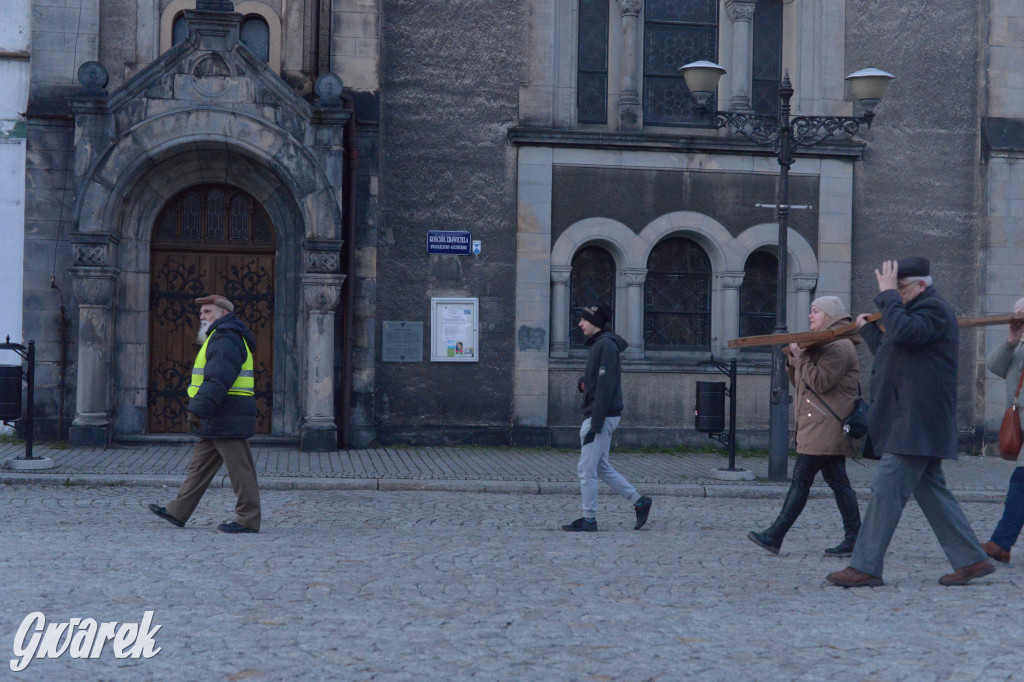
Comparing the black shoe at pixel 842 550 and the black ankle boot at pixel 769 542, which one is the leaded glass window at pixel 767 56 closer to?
the black shoe at pixel 842 550

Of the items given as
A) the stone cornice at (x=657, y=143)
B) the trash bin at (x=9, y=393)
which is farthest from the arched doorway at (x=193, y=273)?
the stone cornice at (x=657, y=143)

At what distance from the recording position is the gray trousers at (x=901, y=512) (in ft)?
22.6

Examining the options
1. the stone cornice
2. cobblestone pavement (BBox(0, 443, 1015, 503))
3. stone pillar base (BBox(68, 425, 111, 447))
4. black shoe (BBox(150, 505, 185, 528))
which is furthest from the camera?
the stone cornice

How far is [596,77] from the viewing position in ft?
54.0

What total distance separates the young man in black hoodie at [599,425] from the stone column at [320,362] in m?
5.94

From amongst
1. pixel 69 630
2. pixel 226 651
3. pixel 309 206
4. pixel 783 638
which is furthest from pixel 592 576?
pixel 309 206

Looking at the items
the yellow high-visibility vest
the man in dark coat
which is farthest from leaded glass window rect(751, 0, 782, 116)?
the man in dark coat

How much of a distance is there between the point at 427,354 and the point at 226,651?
10.5 metres

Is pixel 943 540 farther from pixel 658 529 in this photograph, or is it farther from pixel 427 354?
pixel 427 354

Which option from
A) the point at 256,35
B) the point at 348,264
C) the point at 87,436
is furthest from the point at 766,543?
the point at 256,35

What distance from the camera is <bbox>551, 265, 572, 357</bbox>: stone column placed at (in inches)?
624

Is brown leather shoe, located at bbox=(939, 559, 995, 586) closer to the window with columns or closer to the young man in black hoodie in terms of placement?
the young man in black hoodie

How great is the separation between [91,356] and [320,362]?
2791mm

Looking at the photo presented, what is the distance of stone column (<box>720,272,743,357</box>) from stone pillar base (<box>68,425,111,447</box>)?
8.34 metres
